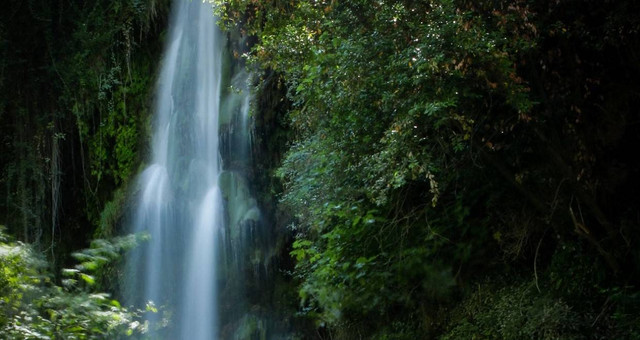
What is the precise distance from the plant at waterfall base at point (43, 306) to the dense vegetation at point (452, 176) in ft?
0.05

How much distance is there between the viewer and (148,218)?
14328 millimetres

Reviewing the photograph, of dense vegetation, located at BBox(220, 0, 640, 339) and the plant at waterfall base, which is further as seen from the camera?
dense vegetation, located at BBox(220, 0, 640, 339)

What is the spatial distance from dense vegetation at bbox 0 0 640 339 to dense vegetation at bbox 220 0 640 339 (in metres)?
0.02

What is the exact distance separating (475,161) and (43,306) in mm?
4496

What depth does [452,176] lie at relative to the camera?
729cm

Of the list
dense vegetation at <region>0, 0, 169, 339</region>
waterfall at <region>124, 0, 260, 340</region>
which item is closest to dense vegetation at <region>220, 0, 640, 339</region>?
dense vegetation at <region>0, 0, 169, 339</region>

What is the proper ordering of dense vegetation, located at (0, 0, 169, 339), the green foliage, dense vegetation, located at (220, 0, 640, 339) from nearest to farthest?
dense vegetation, located at (0, 0, 169, 339)
dense vegetation, located at (220, 0, 640, 339)
the green foliage

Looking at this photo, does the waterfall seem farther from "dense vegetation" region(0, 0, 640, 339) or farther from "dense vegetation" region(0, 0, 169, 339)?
"dense vegetation" region(0, 0, 640, 339)

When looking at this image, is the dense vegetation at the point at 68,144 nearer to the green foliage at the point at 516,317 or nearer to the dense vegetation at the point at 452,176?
the dense vegetation at the point at 452,176

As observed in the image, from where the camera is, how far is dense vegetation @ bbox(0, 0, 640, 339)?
5.81m

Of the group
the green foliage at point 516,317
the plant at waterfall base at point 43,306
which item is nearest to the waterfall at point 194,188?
the green foliage at point 516,317

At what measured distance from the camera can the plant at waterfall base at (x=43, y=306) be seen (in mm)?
4422

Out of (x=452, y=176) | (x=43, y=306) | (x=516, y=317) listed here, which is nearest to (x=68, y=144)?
(x=452, y=176)

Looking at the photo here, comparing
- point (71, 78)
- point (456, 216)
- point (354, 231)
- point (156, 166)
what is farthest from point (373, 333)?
point (156, 166)
